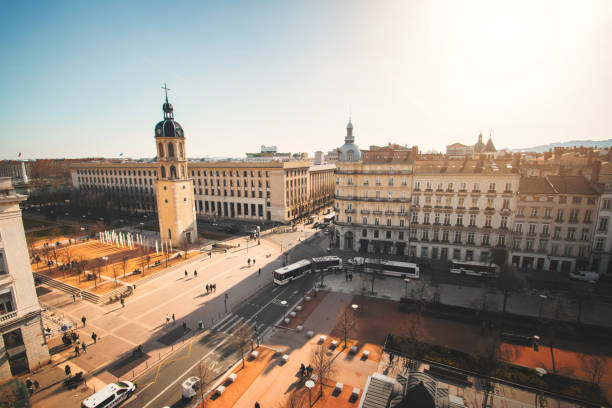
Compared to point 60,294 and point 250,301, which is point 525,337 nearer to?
point 250,301

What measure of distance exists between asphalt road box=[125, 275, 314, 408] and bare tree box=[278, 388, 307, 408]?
7683 mm

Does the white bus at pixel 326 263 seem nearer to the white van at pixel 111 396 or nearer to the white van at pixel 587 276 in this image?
the white van at pixel 111 396

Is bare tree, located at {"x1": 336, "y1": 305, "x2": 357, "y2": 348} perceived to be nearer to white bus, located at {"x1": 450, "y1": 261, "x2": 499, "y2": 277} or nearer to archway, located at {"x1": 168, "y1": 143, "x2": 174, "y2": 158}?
white bus, located at {"x1": 450, "y1": 261, "x2": 499, "y2": 277}

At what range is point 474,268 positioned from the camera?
176ft

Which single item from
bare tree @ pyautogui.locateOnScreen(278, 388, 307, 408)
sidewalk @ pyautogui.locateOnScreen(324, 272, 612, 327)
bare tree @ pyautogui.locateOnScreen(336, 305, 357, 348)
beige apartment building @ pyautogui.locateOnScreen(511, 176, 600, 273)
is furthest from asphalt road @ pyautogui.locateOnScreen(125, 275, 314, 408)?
beige apartment building @ pyautogui.locateOnScreen(511, 176, 600, 273)

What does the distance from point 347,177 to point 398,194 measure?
11725 millimetres

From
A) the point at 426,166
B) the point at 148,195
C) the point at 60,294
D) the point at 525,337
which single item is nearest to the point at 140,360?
the point at 60,294

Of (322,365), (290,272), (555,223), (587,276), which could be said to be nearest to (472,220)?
(555,223)

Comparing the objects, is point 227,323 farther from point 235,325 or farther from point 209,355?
point 209,355

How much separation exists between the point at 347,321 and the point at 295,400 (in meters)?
11.3

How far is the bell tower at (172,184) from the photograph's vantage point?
6575 centimetres

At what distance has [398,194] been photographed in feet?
202

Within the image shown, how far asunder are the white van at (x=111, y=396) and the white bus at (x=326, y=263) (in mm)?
34081

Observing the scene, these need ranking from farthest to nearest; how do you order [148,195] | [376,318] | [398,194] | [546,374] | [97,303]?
1. [148,195]
2. [398,194]
3. [97,303]
4. [376,318]
5. [546,374]
